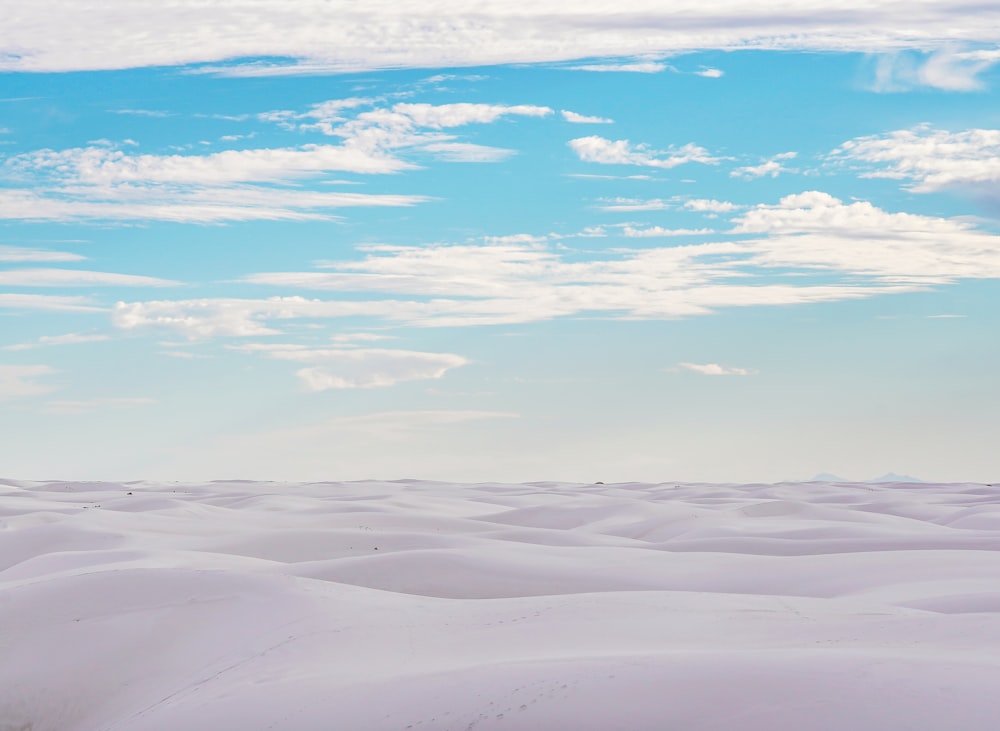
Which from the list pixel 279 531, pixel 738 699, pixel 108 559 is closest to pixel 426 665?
pixel 738 699

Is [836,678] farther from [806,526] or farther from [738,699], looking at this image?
[806,526]

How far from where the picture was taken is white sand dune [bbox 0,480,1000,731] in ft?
8.64

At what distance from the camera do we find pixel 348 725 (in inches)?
111

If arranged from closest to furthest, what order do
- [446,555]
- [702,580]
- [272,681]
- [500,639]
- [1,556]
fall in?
1. [272,681]
2. [500,639]
3. [702,580]
4. [446,555]
5. [1,556]

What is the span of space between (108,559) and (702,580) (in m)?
3.31

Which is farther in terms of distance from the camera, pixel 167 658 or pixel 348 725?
pixel 167 658

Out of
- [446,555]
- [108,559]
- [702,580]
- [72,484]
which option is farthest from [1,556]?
[72,484]

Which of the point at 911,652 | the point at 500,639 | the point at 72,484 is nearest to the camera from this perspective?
the point at 911,652

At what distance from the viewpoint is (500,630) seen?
12.6 feet

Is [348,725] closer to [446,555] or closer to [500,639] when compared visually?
[500,639]

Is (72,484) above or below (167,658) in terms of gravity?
above

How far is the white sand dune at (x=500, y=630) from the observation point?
2.63m

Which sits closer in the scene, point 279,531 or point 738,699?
point 738,699

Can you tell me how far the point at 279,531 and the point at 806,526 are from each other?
389cm
